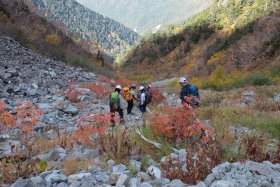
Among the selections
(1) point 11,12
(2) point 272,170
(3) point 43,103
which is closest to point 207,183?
(2) point 272,170

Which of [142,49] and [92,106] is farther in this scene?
[142,49]

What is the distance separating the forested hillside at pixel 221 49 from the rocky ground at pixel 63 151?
54.2 feet

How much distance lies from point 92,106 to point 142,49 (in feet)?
346

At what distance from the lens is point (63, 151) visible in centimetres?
662

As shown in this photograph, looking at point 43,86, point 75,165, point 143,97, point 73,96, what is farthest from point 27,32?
point 75,165

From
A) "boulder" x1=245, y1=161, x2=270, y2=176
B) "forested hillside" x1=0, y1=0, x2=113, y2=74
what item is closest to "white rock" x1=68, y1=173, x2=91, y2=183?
"boulder" x1=245, y1=161, x2=270, y2=176

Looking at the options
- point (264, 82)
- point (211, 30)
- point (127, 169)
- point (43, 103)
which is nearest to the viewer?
point (127, 169)

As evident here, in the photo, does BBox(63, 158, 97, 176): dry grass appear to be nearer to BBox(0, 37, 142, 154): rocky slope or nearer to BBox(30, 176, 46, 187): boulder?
BBox(30, 176, 46, 187): boulder

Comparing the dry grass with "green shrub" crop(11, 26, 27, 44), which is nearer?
the dry grass

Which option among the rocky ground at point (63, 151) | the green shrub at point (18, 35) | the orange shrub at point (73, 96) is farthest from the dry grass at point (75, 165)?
the green shrub at point (18, 35)

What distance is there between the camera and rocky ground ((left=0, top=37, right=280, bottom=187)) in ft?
14.7

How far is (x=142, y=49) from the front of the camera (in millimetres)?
119688

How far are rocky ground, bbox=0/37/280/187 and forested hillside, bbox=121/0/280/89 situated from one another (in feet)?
54.2

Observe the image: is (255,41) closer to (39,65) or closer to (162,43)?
(39,65)
